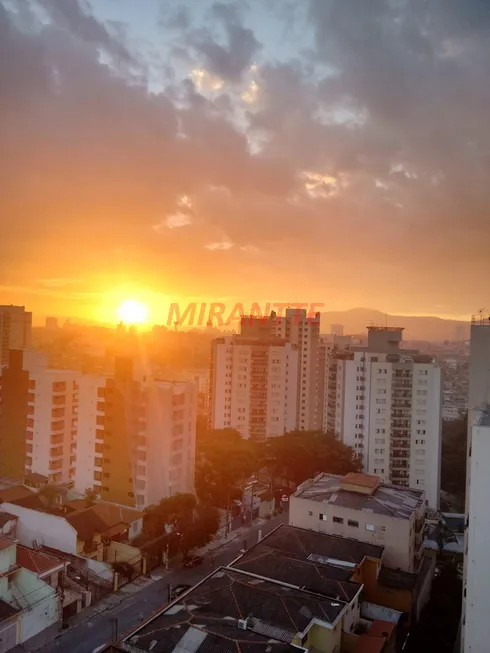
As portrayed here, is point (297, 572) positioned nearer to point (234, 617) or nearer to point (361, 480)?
point (234, 617)

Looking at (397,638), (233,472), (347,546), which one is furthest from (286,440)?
(397,638)

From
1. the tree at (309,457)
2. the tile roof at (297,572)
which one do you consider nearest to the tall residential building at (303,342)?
the tree at (309,457)

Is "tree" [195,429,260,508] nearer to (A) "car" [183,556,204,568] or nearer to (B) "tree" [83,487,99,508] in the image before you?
(B) "tree" [83,487,99,508]

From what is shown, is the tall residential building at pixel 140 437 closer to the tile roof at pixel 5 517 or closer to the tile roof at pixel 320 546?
the tile roof at pixel 5 517

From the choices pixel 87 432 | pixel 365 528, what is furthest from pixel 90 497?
pixel 365 528

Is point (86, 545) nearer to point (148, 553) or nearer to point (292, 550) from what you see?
point (148, 553)

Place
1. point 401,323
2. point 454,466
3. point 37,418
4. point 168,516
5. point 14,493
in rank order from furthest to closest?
1. point 401,323
2. point 454,466
3. point 37,418
4. point 14,493
5. point 168,516
